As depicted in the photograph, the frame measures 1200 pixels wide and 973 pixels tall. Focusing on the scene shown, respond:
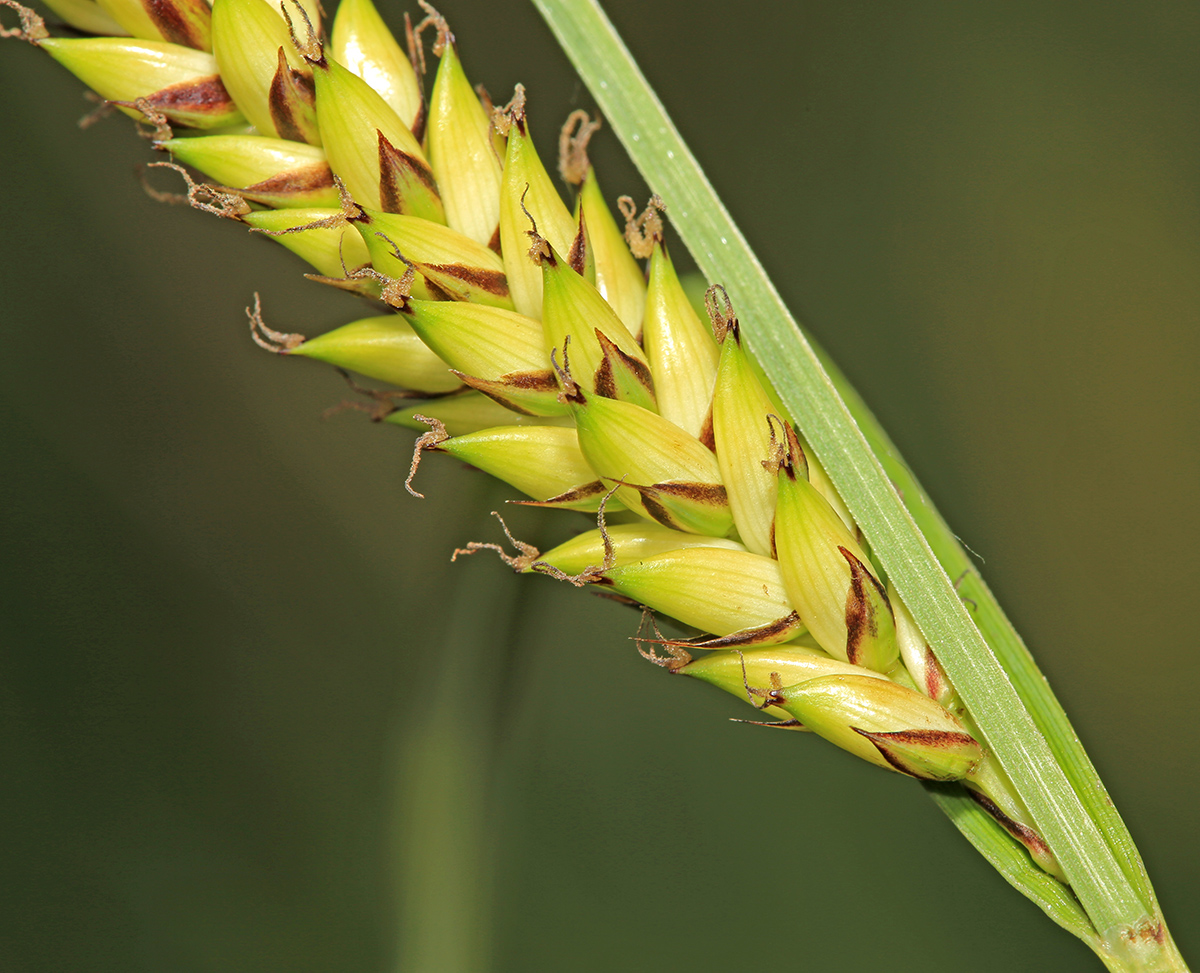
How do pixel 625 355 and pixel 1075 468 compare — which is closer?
pixel 625 355

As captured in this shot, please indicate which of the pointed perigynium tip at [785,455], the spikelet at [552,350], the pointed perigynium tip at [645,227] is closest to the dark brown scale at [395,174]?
the spikelet at [552,350]

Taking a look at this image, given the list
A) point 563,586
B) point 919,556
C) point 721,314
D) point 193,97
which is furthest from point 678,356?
point 563,586

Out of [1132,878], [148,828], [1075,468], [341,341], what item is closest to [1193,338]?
[1075,468]

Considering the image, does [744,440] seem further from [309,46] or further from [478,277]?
[309,46]

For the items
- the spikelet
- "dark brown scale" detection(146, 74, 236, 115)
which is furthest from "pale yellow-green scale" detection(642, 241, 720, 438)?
"dark brown scale" detection(146, 74, 236, 115)

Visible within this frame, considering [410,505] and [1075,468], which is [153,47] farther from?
[1075,468]

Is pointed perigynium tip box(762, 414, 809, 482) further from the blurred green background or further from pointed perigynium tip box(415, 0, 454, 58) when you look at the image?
the blurred green background
